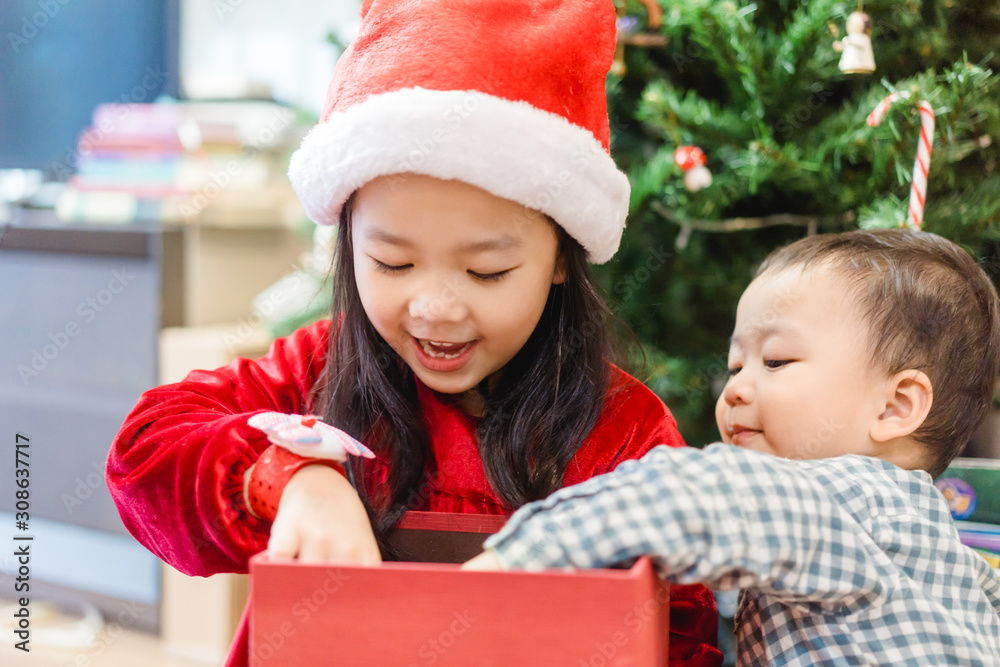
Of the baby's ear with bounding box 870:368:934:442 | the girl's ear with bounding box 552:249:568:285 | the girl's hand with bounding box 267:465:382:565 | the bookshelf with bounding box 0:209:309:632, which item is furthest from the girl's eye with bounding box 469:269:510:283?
the bookshelf with bounding box 0:209:309:632

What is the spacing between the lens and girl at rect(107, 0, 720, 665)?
28.6 inches

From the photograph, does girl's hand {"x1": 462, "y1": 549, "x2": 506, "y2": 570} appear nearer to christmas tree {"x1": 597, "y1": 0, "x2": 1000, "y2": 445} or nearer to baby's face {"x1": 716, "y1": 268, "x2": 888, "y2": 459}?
baby's face {"x1": 716, "y1": 268, "x2": 888, "y2": 459}

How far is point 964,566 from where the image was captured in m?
0.71

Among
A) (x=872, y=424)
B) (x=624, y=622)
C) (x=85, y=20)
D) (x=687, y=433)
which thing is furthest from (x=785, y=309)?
(x=85, y=20)

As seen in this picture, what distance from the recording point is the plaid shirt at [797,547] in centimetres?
56

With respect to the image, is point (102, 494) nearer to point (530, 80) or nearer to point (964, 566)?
point (530, 80)

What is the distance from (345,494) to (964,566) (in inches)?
20.2

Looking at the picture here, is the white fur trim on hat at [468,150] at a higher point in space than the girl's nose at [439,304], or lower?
higher

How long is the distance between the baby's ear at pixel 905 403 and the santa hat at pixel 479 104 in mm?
323

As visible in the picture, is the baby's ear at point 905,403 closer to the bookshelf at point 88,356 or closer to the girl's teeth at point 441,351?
the girl's teeth at point 441,351

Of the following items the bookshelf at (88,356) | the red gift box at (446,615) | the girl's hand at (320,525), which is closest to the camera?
the red gift box at (446,615)

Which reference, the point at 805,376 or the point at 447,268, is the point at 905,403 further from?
the point at 447,268

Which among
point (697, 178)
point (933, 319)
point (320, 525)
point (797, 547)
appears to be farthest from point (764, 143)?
point (320, 525)

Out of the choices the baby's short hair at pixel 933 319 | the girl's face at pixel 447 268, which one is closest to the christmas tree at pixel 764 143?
the baby's short hair at pixel 933 319
